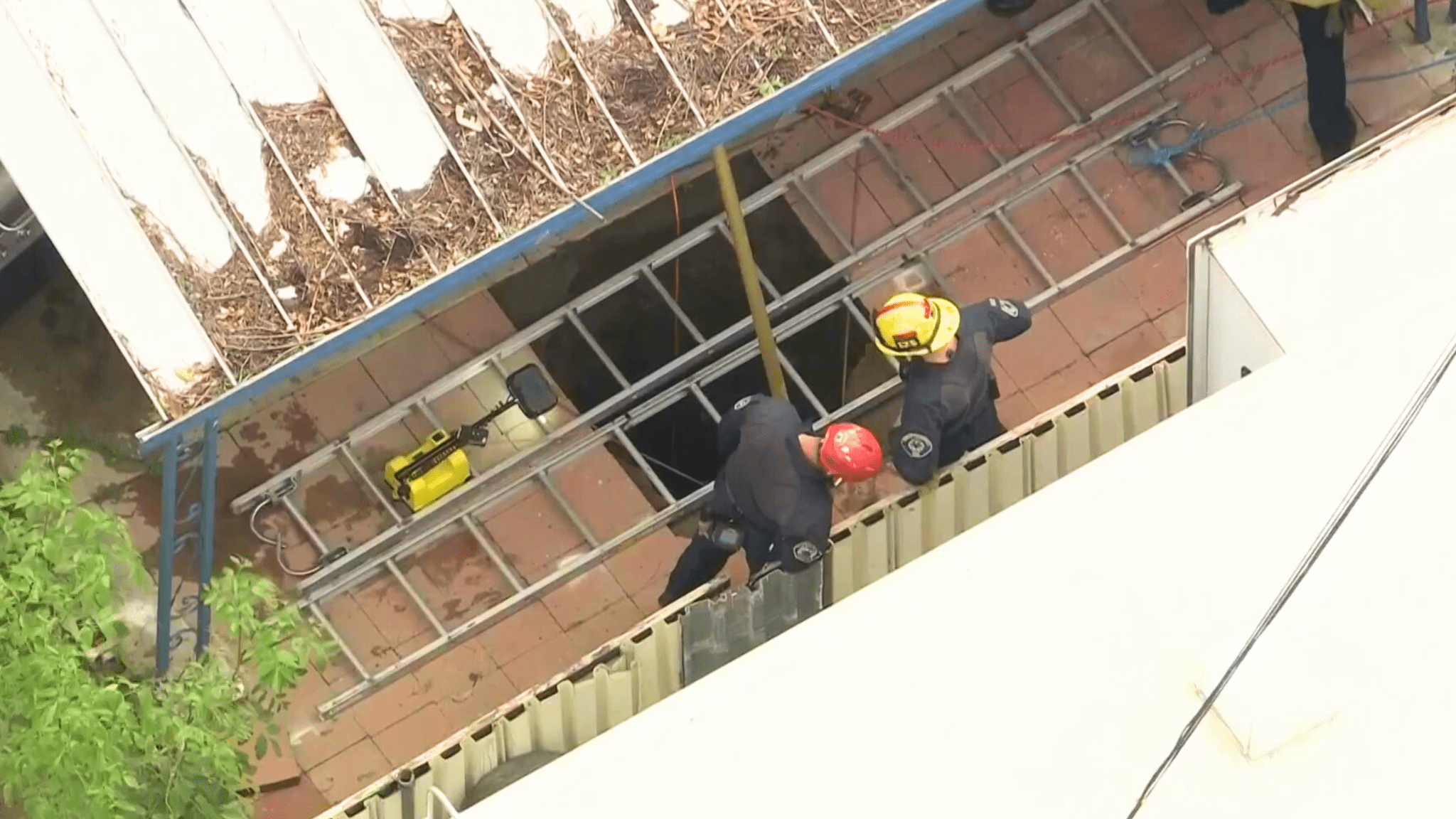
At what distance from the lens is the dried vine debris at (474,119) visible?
808 cm

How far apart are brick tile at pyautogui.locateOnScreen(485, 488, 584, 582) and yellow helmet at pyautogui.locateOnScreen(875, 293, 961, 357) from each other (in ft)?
9.28

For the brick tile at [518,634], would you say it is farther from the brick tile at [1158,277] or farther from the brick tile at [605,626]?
the brick tile at [1158,277]

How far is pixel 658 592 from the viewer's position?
1036 centimetres

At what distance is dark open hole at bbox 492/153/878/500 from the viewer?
10.7 meters

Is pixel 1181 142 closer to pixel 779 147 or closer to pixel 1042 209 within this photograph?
pixel 1042 209

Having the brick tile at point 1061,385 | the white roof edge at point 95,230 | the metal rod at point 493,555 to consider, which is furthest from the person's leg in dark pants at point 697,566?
the white roof edge at point 95,230

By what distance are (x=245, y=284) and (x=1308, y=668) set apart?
4.95m

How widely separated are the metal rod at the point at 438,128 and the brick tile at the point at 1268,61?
5688 mm

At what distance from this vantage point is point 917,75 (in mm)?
11336

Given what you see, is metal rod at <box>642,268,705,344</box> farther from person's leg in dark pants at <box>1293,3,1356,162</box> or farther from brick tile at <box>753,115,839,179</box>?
person's leg in dark pants at <box>1293,3,1356,162</box>

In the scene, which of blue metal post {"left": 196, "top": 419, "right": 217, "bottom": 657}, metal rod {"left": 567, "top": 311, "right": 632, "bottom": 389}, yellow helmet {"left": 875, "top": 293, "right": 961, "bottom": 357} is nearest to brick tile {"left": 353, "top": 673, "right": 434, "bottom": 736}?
blue metal post {"left": 196, "top": 419, "right": 217, "bottom": 657}

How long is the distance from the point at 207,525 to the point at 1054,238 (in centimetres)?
557

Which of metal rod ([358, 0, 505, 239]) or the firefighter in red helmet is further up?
metal rod ([358, 0, 505, 239])

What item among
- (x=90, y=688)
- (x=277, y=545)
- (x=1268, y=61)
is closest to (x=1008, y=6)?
(x=1268, y=61)
